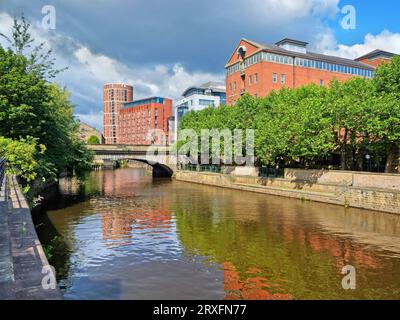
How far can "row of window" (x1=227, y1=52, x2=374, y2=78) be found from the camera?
7031 cm

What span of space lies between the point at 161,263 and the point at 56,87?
128 ft

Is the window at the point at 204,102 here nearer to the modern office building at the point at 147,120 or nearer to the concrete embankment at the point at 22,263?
the modern office building at the point at 147,120

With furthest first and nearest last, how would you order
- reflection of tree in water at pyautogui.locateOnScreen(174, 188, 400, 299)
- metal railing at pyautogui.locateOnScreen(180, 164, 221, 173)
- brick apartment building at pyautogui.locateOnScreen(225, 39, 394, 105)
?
1. brick apartment building at pyautogui.locateOnScreen(225, 39, 394, 105)
2. metal railing at pyautogui.locateOnScreen(180, 164, 221, 173)
3. reflection of tree in water at pyautogui.locateOnScreen(174, 188, 400, 299)

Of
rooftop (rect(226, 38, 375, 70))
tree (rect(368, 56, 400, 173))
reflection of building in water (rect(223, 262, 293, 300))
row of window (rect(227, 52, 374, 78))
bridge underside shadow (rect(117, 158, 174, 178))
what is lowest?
reflection of building in water (rect(223, 262, 293, 300))

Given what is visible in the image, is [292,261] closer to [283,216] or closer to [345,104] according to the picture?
[283,216]

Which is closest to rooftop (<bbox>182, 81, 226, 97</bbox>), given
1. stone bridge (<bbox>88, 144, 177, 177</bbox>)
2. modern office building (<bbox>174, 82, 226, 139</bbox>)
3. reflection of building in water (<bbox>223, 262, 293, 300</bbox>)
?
modern office building (<bbox>174, 82, 226, 139</bbox>)

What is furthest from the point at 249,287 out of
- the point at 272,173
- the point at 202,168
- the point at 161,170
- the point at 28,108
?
the point at 161,170

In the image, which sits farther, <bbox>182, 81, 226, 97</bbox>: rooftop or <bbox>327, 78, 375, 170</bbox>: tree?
<bbox>182, 81, 226, 97</bbox>: rooftop

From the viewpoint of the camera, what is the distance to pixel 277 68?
71125 millimetres

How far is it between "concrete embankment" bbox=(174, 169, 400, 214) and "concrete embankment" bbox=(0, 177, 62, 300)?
91.5ft

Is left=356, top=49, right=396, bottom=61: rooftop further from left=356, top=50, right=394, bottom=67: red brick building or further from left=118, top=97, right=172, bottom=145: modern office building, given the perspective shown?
left=118, top=97, right=172, bottom=145: modern office building

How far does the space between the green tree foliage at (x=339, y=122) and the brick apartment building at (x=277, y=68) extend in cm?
2189

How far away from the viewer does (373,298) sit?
1276cm
